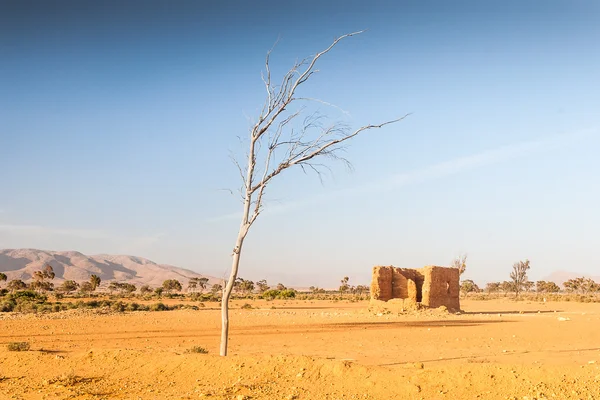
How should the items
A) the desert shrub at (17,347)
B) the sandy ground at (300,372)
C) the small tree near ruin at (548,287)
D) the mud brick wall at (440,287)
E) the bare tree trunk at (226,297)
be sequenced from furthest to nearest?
the small tree near ruin at (548,287)
the mud brick wall at (440,287)
the desert shrub at (17,347)
the bare tree trunk at (226,297)
the sandy ground at (300,372)

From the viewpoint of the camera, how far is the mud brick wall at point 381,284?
3447 cm

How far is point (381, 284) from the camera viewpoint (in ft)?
113

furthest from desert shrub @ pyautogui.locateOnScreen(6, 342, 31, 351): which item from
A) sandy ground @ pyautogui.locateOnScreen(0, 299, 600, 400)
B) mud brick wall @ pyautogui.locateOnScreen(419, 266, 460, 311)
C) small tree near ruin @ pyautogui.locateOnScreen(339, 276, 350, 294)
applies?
small tree near ruin @ pyautogui.locateOnScreen(339, 276, 350, 294)

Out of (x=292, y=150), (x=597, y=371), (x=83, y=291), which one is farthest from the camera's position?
(x=83, y=291)

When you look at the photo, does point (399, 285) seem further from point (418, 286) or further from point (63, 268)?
point (63, 268)

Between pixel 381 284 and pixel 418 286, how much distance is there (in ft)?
9.61

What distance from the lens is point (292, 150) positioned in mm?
11602

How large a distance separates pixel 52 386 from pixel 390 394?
5950 millimetres

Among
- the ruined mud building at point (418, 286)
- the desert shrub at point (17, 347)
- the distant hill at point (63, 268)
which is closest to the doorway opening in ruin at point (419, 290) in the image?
the ruined mud building at point (418, 286)

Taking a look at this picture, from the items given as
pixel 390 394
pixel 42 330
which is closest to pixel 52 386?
pixel 390 394

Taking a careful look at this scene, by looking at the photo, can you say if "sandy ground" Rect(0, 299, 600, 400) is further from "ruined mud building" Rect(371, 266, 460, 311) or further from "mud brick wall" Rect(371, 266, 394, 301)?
"mud brick wall" Rect(371, 266, 394, 301)

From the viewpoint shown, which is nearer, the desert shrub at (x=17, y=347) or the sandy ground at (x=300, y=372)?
the sandy ground at (x=300, y=372)

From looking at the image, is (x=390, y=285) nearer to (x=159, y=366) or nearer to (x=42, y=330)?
(x=42, y=330)

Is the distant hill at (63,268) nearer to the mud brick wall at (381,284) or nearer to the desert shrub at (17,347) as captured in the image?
the mud brick wall at (381,284)
